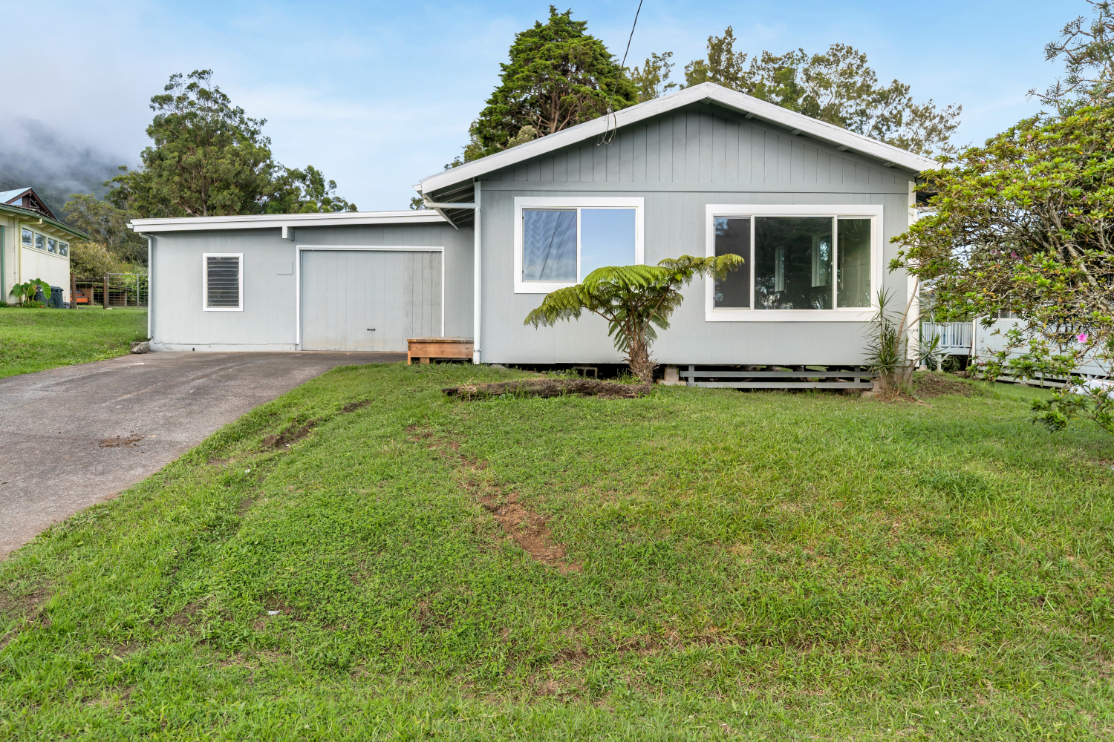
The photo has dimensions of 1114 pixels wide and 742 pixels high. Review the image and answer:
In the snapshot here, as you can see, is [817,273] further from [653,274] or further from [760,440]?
[760,440]

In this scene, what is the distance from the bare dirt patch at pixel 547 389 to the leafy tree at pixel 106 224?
5018 cm

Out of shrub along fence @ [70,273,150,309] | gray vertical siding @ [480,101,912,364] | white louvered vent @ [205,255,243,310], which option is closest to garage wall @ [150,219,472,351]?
white louvered vent @ [205,255,243,310]

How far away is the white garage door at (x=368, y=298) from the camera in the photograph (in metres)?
12.5

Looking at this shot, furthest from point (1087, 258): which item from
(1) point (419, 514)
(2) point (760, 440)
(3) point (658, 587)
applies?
(1) point (419, 514)

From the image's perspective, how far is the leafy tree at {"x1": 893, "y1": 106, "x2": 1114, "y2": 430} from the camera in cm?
410

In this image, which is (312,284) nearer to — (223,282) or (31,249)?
(223,282)

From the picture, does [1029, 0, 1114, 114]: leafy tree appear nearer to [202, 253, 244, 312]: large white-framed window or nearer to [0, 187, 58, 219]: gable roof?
[202, 253, 244, 312]: large white-framed window

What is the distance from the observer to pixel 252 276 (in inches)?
488

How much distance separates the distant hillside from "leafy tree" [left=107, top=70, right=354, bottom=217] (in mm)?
165044

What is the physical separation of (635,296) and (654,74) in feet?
91.0

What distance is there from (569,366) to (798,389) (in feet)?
10.8

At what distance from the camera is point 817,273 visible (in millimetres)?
8773

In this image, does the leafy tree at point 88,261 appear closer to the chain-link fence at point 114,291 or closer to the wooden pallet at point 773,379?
the chain-link fence at point 114,291

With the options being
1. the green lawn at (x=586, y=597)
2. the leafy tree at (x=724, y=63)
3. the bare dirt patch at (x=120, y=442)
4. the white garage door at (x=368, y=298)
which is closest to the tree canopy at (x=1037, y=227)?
the green lawn at (x=586, y=597)
